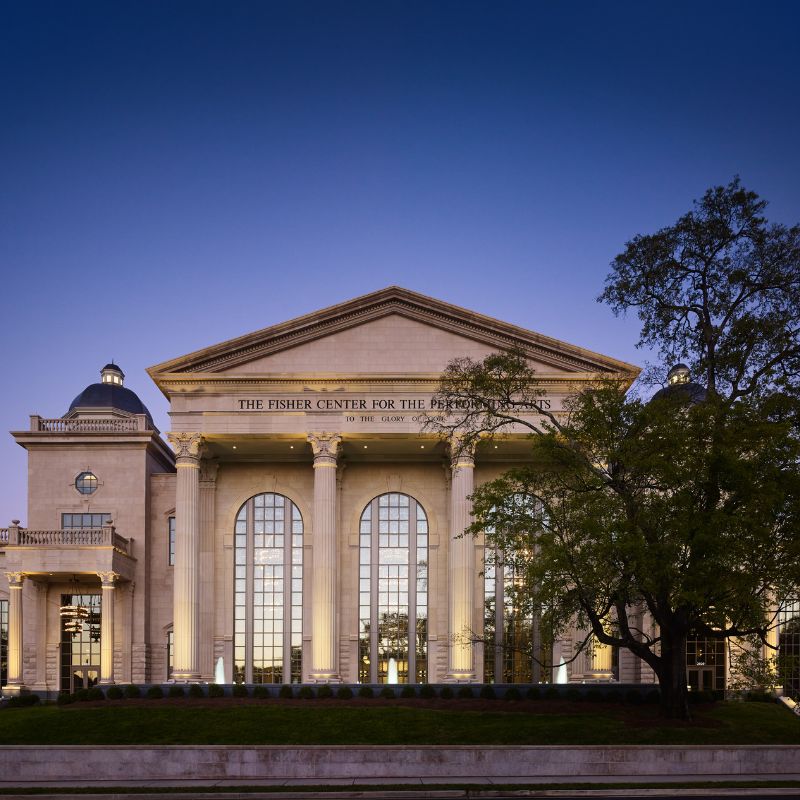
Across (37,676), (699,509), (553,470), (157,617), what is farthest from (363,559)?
(699,509)

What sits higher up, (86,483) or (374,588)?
(86,483)

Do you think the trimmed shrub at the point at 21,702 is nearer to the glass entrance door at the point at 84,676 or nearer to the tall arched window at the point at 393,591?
the glass entrance door at the point at 84,676

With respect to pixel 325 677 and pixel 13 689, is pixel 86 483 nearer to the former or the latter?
pixel 13 689

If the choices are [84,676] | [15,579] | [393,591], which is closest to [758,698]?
[393,591]

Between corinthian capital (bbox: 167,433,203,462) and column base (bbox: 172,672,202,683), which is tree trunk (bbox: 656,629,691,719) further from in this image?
corinthian capital (bbox: 167,433,203,462)

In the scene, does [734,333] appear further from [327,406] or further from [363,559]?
[363,559]

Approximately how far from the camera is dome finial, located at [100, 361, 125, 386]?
2857 inches

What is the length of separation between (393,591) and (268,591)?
6740 millimetres

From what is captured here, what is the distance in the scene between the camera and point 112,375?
72.8m

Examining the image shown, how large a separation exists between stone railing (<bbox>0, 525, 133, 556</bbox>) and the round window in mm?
3456

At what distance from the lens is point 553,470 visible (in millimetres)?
36000

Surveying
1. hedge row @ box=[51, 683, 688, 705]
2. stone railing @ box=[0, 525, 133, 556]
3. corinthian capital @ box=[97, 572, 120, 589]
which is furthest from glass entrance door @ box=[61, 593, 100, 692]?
hedge row @ box=[51, 683, 688, 705]

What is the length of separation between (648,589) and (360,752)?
1046cm

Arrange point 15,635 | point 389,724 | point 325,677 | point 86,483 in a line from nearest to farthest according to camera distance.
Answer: point 389,724 < point 325,677 < point 15,635 < point 86,483
